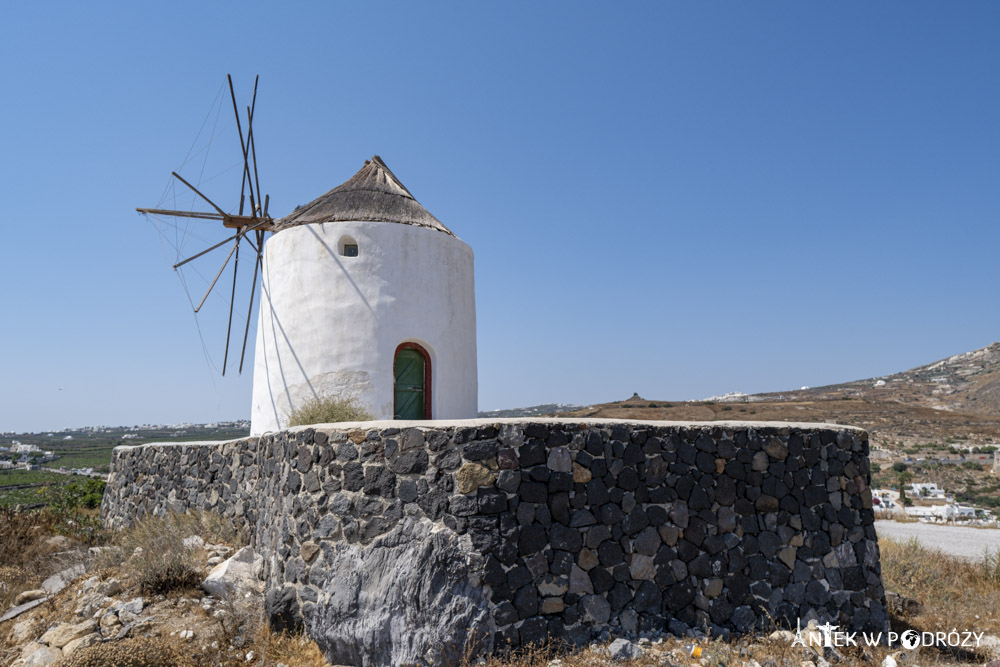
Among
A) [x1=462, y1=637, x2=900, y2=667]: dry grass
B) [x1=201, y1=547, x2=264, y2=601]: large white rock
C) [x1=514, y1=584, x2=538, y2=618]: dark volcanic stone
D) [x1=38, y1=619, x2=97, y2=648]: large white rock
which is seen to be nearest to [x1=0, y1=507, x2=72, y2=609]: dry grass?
[x1=38, y1=619, x2=97, y2=648]: large white rock

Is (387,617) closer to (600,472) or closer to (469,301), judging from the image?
(600,472)

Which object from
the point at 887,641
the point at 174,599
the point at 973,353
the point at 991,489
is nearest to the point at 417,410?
the point at 174,599

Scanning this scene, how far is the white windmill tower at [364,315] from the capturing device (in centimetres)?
1015

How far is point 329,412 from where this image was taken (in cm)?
927

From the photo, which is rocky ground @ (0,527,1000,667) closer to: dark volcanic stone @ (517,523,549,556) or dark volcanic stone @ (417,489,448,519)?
dark volcanic stone @ (517,523,549,556)

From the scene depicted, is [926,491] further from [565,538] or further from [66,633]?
[66,633]

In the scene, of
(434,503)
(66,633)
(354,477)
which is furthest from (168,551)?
(434,503)

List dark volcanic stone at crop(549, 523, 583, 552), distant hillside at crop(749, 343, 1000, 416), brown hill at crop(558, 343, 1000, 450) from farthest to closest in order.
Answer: distant hillside at crop(749, 343, 1000, 416), brown hill at crop(558, 343, 1000, 450), dark volcanic stone at crop(549, 523, 583, 552)

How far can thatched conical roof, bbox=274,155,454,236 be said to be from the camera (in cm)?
1065

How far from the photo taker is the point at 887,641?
5.99m

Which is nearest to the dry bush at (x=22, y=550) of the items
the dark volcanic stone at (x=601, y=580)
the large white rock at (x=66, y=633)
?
the large white rock at (x=66, y=633)

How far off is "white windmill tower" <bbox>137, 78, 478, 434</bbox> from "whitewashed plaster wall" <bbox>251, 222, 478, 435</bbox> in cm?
2

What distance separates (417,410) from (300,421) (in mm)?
1986

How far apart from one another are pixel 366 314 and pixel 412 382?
1.45 metres
